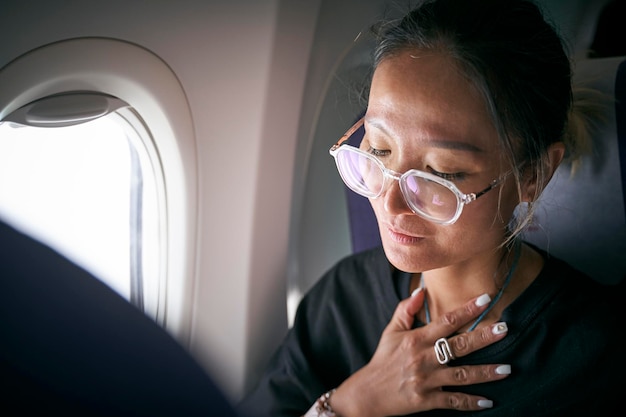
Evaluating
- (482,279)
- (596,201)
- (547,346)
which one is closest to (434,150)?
(482,279)

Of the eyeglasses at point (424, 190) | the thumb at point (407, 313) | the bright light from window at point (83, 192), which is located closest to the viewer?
the eyeglasses at point (424, 190)

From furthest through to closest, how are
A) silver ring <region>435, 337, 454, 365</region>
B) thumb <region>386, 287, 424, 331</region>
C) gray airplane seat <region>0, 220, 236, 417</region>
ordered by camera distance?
1. thumb <region>386, 287, 424, 331</region>
2. silver ring <region>435, 337, 454, 365</region>
3. gray airplane seat <region>0, 220, 236, 417</region>

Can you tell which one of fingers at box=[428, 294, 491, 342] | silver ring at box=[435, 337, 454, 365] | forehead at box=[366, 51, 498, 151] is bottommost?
silver ring at box=[435, 337, 454, 365]

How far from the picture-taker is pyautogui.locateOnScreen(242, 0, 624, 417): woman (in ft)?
3.43

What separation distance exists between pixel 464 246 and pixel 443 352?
252 millimetres

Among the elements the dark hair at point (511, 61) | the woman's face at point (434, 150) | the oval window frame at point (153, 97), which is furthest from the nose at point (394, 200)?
the oval window frame at point (153, 97)

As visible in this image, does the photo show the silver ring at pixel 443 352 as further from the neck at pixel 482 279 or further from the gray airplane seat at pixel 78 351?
the gray airplane seat at pixel 78 351

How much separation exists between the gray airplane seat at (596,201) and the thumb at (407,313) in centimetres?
35

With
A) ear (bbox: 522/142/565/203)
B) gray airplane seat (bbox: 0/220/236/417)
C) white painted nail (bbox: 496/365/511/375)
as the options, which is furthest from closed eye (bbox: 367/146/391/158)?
gray airplane seat (bbox: 0/220/236/417)

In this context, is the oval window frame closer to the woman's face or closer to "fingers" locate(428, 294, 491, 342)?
the woman's face

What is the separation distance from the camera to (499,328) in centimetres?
124

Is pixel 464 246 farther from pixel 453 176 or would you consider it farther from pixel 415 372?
pixel 415 372

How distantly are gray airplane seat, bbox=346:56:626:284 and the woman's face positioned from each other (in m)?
0.40

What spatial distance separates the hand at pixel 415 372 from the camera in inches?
48.8
